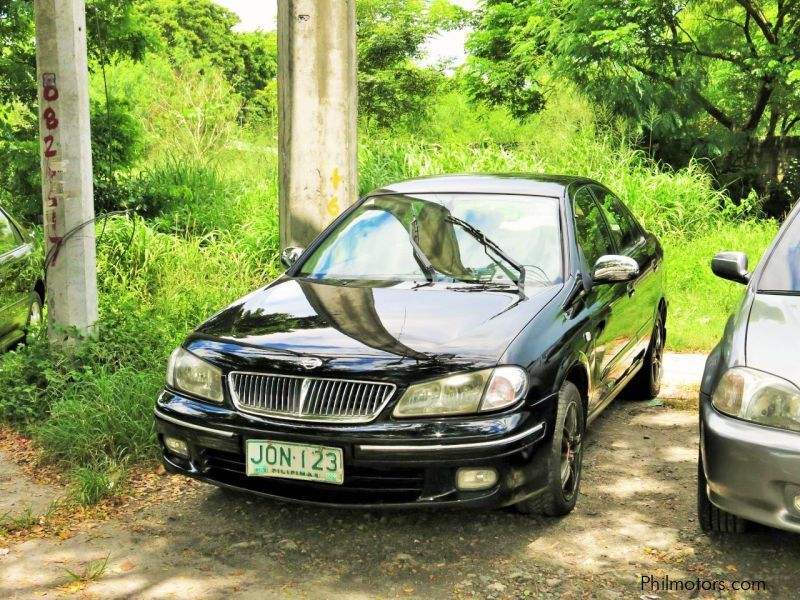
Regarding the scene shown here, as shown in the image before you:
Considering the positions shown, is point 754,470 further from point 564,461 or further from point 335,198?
point 335,198

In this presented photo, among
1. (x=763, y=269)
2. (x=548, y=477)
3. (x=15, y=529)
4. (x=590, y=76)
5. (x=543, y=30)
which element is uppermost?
(x=543, y=30)

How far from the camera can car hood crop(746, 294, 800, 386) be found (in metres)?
3.20

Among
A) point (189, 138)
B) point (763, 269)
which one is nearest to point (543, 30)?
point (189, 138)

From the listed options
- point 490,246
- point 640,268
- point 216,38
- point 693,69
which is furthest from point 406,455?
point 216,38

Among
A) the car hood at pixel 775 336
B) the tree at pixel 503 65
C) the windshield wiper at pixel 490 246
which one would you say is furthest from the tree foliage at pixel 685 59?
the car hood at pixel 775 336

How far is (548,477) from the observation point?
12.2ft

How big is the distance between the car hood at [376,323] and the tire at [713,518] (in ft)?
3.12

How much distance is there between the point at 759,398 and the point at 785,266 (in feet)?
3.31

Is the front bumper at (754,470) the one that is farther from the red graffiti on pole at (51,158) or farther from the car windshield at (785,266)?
the red graffiti on pole at (51,158)

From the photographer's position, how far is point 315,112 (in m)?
6.34

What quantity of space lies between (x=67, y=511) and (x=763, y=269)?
10.9 ft

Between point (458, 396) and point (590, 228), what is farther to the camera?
point (590, 228)

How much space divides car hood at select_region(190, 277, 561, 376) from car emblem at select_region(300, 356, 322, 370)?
0.10ft

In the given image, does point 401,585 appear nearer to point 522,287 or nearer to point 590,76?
point 522,287
